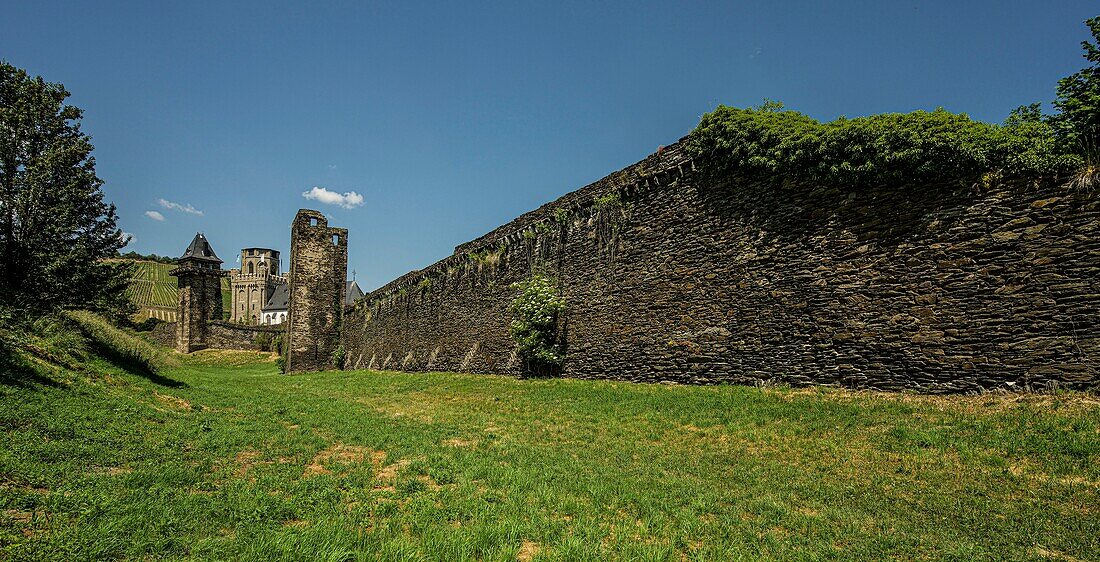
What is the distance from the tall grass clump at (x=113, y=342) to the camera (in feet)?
44.9

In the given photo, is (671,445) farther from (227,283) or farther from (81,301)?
(227,283)

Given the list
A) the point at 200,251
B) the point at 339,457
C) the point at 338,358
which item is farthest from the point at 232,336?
the point at 339,457

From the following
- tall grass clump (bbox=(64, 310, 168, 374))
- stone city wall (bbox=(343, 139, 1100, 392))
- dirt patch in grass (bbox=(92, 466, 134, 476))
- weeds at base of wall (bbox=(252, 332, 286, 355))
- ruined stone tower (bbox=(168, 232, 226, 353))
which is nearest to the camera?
dirt patch in grass (bbox=(92, 466, 134, 476))

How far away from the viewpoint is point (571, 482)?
20.2ft

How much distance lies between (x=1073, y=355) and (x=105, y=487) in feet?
37.1

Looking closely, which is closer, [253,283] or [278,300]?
[278,300]

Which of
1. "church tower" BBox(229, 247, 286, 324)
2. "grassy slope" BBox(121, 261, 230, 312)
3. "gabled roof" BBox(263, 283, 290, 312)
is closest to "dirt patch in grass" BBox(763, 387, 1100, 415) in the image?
"gabled roof" BBox(263, 283, 290, 312)

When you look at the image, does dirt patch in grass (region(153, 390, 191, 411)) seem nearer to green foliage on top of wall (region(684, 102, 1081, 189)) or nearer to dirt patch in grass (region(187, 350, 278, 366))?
green foliage on top of wall (region(684, 102, 1081, 189))

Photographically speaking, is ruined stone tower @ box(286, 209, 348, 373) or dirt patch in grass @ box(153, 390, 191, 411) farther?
ruined stone tower @ box(286, 209, 348, 373)

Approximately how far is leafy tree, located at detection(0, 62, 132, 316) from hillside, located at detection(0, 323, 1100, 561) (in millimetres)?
2644

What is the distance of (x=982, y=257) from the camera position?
7.95 metres

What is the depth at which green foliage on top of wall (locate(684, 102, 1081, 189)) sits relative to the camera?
780cm

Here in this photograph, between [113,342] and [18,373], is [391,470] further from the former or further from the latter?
[113,342]

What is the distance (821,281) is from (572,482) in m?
6.48
